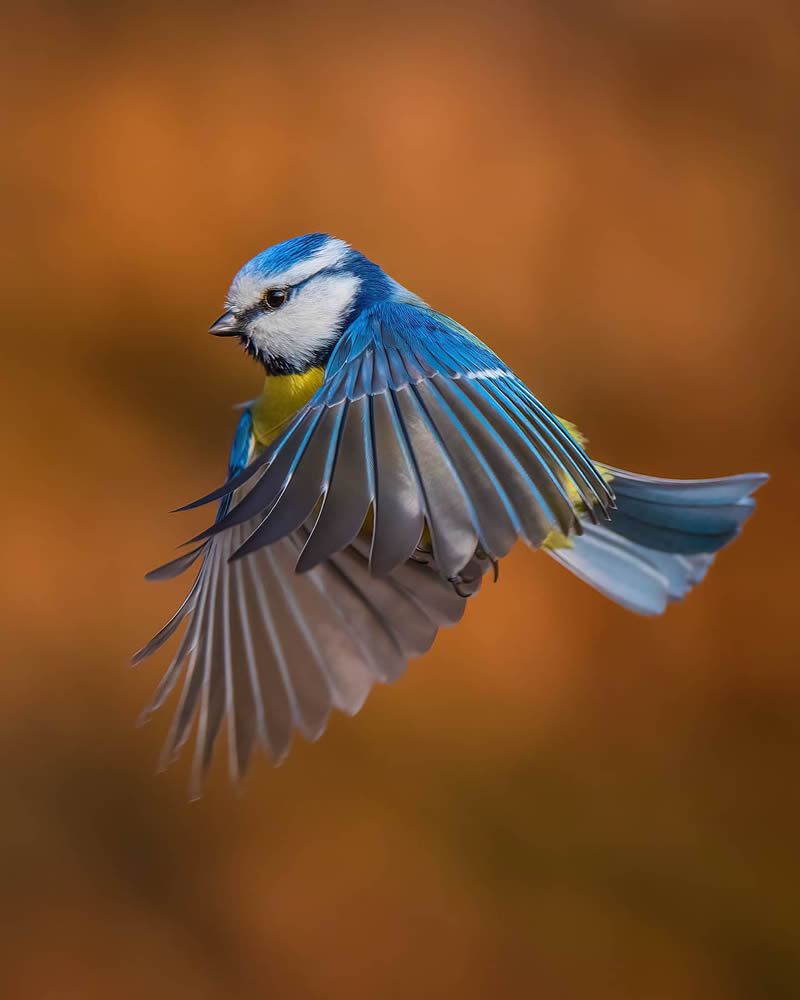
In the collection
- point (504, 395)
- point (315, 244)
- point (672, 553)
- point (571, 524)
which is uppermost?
point (315, 244)

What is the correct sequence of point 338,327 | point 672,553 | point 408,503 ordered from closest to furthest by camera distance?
1. point 408,503
2. point 338,327
3. point 672,553

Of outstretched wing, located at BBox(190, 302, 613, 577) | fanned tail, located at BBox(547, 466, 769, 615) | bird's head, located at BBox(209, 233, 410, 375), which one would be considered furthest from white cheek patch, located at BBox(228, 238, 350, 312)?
fanned tail, located at BBox(547, 466, 769, 615)

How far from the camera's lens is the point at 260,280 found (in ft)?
3.37

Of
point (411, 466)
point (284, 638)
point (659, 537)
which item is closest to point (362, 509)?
point (411, 466)

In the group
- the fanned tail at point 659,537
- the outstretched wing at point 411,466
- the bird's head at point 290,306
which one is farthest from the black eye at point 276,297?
the fanned tail at point 659,537

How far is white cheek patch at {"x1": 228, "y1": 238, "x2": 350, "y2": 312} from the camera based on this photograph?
1024 mm

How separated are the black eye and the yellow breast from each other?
0.08 metres

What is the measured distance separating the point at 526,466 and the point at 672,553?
0.51 meters

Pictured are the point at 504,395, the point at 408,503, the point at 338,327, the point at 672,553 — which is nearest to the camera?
the point at 408,503

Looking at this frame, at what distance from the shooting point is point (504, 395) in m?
0.85

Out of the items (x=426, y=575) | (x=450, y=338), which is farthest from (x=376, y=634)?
(x=450, y=338)

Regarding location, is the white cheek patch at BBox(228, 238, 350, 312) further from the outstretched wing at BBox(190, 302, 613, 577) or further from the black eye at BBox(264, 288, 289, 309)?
the outstretched wing at BBox(190, 302, 613, 577)

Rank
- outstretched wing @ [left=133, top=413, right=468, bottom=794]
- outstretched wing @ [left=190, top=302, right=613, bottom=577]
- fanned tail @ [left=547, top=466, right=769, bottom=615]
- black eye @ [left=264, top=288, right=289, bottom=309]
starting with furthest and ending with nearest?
fanned tail @ [left=547, top=466, right=769, bottom=615], black eye @ [left=264, top=288, right=289, bottom=309], outstretched wing @ [left=133, top=413, right=468, bottom=794], outstretched wing @ [left=190, top=302, right=613, bottom=577]

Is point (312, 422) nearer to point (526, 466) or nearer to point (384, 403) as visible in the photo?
point (384, 403)
